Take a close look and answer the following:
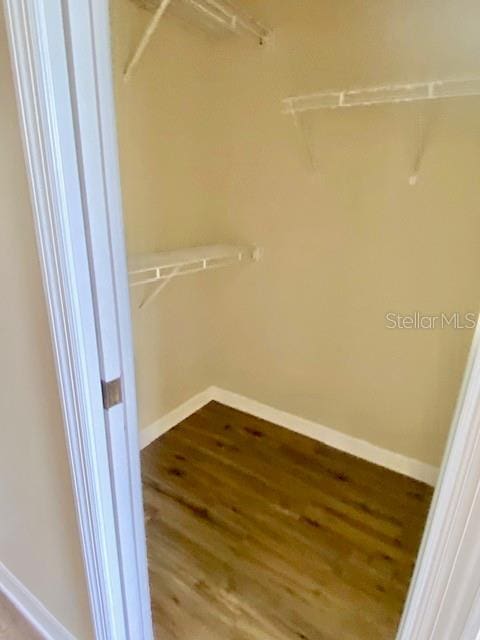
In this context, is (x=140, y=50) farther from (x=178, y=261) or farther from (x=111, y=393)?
(x=111, y=393)

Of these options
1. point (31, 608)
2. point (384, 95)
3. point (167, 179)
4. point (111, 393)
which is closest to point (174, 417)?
point (31, 608)

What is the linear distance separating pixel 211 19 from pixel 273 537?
2.24 m

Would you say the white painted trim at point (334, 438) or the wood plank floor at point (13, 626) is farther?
the white painted trim at point (334, 438)

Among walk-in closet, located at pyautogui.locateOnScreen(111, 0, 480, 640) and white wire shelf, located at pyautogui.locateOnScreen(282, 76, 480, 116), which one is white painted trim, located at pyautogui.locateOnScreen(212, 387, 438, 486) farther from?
white wire shelf, located at pyautogui.locateOnScreen(282, 76, 480, 116)

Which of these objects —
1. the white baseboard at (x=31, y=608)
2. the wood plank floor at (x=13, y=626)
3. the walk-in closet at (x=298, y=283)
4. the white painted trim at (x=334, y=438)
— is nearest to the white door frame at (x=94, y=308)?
the white baseboard at (x=31, y=608)

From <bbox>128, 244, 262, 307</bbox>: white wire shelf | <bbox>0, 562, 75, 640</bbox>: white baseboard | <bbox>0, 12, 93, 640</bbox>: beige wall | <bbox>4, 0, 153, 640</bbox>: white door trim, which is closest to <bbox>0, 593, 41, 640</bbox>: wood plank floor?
<bbox>0, 562, 75, 640</bbox>: white baseboard

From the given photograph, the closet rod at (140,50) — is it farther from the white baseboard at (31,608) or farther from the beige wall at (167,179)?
the white baseboard at (31,608)

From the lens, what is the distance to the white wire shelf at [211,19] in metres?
1.73

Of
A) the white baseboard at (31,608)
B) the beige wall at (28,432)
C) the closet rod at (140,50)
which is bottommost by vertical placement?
the white baseboard at (31,608)

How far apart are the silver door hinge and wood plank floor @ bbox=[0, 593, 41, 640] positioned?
3.43 feet

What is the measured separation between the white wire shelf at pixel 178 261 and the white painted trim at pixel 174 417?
0.71 metres

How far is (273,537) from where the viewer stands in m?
1.82

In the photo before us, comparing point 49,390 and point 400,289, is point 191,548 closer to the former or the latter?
point 49,390

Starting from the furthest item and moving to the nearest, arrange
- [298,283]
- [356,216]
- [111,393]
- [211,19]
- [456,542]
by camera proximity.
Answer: [298,283] < [356,216] < [211,19] < [111,393] < [456,542]
